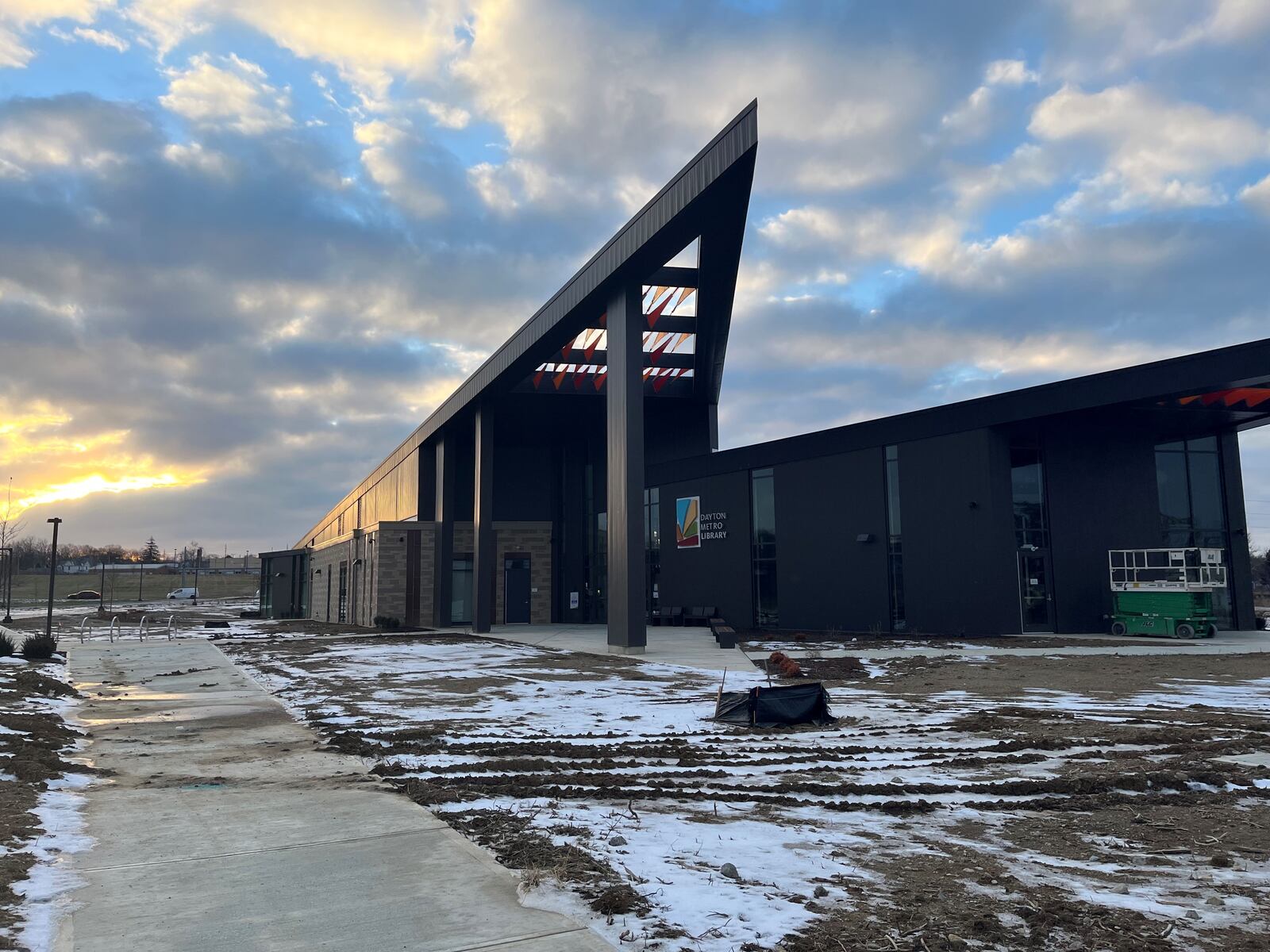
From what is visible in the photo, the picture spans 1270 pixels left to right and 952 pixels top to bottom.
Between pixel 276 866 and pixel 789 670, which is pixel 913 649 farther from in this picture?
pixel 276 866

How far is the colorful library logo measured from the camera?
1516 inches

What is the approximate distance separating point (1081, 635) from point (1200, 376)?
8.45 metres

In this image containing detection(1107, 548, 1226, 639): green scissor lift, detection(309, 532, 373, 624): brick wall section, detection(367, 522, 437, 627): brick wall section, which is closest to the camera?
detection(1107, 548, 1226, 639): green scissor lift

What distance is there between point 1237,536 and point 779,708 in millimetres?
26672

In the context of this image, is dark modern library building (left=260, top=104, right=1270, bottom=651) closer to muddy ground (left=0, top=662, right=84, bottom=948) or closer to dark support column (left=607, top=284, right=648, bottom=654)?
dark support column (left=607, top=284, right=648, bottom=654)

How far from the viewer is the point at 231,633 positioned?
1455 inches

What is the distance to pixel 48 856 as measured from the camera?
5.80 metres

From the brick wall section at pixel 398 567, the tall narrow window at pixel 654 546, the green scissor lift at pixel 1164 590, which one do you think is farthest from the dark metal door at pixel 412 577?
the green scissor lift at pixel 1164 590

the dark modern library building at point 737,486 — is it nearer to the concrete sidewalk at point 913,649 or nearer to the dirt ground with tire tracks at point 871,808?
the concrete sidewalk at point 913,649

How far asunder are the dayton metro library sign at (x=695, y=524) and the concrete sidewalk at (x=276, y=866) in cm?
2791

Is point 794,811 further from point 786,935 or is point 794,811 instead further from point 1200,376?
point 1200,376

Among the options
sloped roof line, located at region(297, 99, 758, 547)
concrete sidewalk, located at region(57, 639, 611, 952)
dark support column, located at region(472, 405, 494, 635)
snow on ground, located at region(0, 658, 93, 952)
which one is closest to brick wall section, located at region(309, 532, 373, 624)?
dark support column, located at region(472, 405, 494, 635)

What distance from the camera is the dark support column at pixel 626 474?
23859mm

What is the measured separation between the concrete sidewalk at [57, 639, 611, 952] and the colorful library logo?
28876mm
